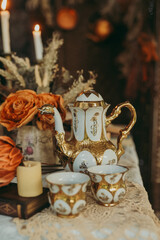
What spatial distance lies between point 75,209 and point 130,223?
0.11 metres

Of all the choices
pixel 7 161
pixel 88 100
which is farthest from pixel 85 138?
pixel 7 161

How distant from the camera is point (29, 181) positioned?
2.05 feet

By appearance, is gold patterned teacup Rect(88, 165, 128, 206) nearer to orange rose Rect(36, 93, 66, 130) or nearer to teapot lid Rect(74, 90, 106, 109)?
teapot lid Rect(74, 90, 106, 109)

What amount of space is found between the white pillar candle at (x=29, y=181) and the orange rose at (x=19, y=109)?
0.20m

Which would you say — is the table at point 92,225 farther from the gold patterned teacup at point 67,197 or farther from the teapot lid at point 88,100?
the teapot lid at point 88,100

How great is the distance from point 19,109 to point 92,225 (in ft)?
1.32

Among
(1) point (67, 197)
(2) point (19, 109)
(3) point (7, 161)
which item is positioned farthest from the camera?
(2) point (19, 109)

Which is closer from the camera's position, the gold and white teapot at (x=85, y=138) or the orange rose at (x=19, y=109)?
the gold and white teapot at (x=85, y=138)

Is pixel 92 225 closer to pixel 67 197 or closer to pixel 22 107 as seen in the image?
pixel 67 197

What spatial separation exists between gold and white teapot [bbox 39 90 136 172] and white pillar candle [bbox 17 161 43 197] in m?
0.10

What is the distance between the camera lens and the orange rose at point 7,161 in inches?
25.7

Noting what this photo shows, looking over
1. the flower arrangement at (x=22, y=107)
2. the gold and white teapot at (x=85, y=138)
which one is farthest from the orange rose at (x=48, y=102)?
the gold and white teapot at (x=85, y=138)

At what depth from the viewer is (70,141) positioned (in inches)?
28.7

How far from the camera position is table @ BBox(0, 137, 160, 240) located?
0.52m
